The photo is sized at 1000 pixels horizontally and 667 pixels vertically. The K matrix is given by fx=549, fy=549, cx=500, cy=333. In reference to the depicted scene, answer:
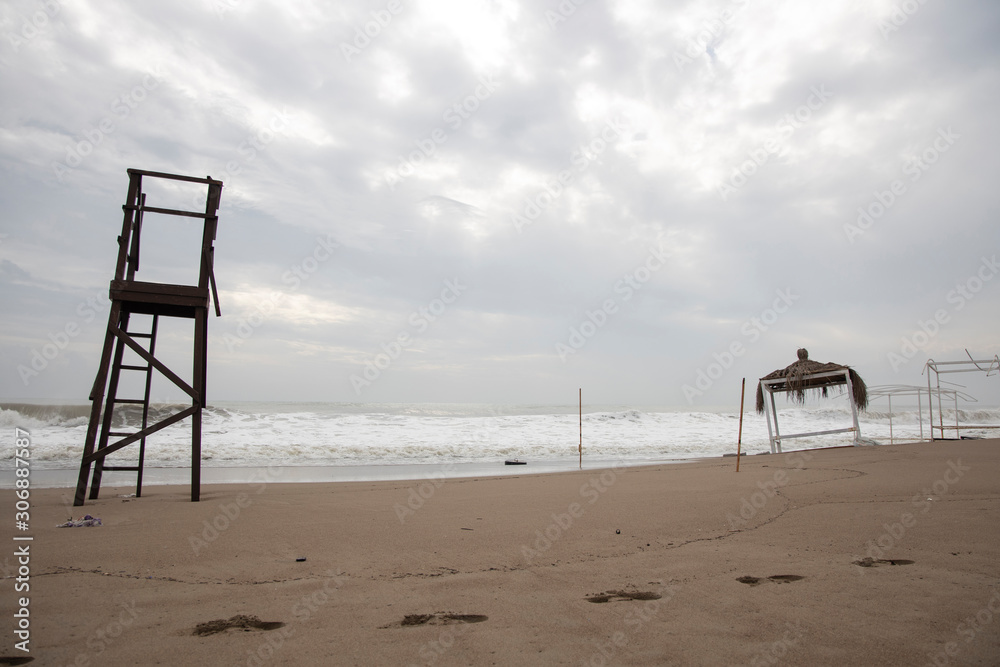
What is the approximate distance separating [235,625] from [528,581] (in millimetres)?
2000

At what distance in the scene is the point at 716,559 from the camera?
4609mm

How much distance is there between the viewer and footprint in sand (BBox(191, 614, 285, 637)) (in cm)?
324

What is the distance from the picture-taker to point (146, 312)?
8.38 m

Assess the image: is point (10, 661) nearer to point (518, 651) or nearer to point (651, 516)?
point (518, 651)

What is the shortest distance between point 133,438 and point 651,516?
699 cm

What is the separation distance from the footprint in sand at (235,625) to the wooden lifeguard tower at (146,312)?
16.3ft

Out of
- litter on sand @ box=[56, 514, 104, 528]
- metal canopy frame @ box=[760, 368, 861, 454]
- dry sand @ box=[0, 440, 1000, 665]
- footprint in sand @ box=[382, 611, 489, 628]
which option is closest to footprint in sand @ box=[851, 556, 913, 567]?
dry sand @ box=[0, 440, 1000, 665]

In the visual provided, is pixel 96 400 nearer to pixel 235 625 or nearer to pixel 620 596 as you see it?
pixel 235 625

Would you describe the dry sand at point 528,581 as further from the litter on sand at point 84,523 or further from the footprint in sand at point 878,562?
the litter on sand at point 84,523

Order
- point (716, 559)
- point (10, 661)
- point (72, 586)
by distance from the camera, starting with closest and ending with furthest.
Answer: point (10, 661), point (72, 586), point (716, 559)

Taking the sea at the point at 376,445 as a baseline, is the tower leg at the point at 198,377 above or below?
above

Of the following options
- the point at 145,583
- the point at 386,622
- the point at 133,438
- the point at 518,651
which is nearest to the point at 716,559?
the point at 518,651

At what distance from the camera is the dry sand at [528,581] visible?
2963mm

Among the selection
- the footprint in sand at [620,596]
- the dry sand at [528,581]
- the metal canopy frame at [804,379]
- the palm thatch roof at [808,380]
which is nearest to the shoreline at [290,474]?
the dry sand at [528,581]
